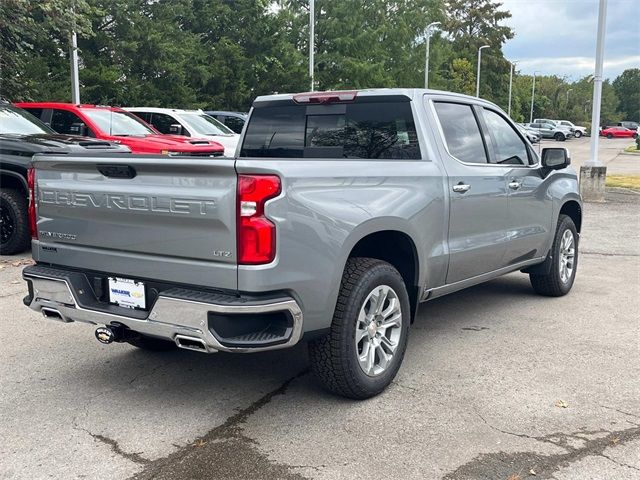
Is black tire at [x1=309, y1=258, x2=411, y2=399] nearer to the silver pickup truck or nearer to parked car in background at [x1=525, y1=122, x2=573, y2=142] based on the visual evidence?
the silver pickup truck

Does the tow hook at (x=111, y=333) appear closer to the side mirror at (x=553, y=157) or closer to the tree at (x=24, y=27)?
the side mirror at (x=553, y=157)

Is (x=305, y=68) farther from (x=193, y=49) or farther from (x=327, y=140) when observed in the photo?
(x=327, y=140)

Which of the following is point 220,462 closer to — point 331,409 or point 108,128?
point 331,409

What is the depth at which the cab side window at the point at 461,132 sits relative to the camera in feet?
16.3

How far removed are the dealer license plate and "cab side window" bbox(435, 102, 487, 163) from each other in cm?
245

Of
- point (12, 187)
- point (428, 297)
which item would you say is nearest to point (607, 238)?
point (428, 297)

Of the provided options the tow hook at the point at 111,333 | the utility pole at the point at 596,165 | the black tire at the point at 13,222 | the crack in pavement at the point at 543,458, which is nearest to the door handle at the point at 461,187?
the crack in pavement at the point at 543,458

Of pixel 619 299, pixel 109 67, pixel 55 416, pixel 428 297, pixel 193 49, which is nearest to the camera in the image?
pixel 55 416

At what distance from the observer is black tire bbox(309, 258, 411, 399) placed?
375 centimetres

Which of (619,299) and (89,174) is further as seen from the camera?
(619,299)

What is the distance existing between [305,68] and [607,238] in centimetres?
2225

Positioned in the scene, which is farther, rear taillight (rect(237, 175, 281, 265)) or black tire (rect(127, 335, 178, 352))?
black tire (rect(127, 335, 178, 352))

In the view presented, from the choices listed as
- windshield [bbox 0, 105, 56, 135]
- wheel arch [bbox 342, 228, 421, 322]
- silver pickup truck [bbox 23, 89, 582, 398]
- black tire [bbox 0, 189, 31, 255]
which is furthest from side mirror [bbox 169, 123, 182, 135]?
wheel arch [bbox 342, 228, 421, 322]

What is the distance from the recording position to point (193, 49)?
987 inches
